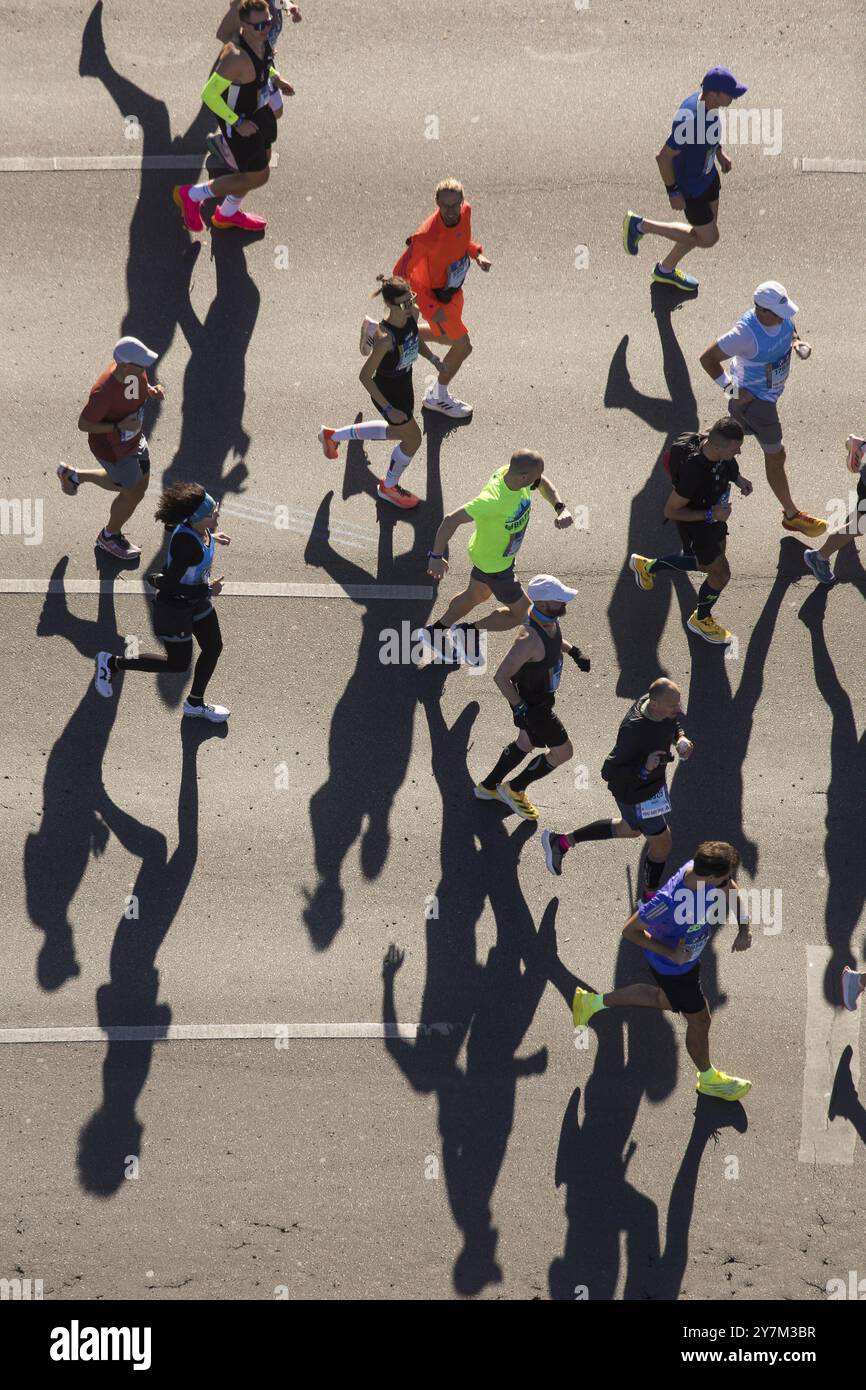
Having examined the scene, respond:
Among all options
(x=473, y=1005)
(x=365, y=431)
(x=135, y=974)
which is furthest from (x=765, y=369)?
(x=135, y=974)

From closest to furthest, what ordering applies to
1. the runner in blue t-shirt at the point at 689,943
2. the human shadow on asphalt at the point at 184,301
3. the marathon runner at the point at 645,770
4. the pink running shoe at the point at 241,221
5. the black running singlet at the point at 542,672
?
the runner in blue t-shirt at the point at 689,943 < the marathon runner at the point at 645,770 < the black running singlet at the point at 542,672 < the human shadow on asphalt at the point at 184,301 < the pink running shoe at the point at 241,221

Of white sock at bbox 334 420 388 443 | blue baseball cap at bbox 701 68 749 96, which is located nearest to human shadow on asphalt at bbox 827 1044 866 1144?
white sock at bbox 334 420 388 443

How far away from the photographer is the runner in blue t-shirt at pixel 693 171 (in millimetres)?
12133

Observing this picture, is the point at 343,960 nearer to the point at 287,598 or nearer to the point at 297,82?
the point at 287,598

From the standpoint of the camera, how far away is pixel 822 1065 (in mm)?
10336

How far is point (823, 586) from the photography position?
12.0 meters

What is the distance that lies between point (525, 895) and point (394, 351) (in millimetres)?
4058

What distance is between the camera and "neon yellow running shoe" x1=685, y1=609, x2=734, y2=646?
11.6 meters

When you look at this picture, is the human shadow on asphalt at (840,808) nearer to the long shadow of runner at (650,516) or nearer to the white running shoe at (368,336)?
the long shadow of runner at (650,516)

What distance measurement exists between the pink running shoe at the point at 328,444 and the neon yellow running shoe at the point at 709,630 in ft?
10.2

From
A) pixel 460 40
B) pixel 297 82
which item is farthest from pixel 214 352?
pixel 460 40

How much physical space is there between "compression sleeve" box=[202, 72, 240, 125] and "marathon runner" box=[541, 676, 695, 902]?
6220mm

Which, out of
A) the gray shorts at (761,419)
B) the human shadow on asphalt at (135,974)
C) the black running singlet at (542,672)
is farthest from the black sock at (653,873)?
the gray shorts at (761,419)

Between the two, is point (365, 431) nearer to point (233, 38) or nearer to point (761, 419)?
point (761, 419)
